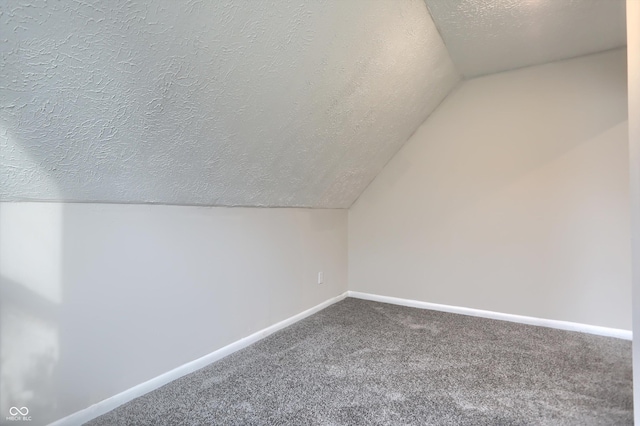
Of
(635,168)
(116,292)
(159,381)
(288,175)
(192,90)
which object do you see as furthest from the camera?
(288,175)

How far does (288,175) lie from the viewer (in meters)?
2.26

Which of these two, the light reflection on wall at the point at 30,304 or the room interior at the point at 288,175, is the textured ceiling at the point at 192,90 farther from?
the light reflection on wall at the point at 30,304

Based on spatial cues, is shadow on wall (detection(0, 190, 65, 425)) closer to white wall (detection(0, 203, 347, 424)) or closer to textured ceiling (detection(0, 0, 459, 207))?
white wall (detection(0, 203, 347, 424))

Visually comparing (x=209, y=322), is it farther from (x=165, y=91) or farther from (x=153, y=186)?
(x=165, y=91)

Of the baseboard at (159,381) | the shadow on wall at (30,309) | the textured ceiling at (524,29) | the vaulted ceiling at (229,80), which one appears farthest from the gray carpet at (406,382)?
the textured ceiling at (524,29)

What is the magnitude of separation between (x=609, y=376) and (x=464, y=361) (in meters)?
0.76

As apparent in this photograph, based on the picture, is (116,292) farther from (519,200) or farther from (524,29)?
(519,200)

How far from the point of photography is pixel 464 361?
2.04 m

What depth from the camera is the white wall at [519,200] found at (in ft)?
7.96

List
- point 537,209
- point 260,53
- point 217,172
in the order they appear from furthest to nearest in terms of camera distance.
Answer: point 537,209
point 217,172
point 260,53

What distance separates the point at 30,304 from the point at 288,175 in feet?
4.87

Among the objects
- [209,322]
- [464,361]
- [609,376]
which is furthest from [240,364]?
[609,376]

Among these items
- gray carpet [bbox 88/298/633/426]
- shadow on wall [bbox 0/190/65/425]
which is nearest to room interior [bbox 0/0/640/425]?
shadow on wall [bbox 0/190/65/425]

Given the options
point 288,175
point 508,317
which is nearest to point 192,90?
point 288,175
